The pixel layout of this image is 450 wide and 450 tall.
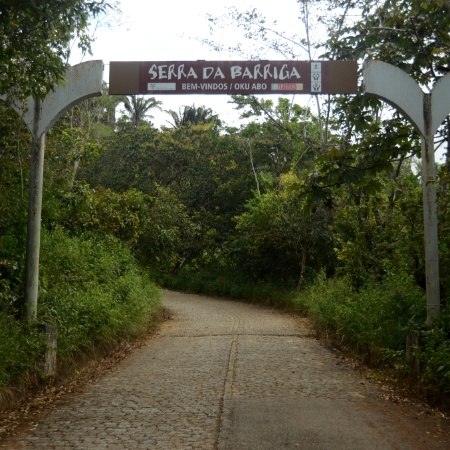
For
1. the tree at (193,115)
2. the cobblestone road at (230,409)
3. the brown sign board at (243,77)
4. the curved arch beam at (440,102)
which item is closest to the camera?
the cobblestone road at (230,409)

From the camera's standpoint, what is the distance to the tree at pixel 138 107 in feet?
140

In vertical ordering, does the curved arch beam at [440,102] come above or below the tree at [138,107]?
below

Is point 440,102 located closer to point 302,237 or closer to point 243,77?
point 243,77

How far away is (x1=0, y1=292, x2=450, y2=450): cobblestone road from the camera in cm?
587

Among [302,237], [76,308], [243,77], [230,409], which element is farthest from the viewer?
[302,237]

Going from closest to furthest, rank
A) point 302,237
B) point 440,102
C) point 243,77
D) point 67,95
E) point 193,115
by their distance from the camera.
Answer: point 440,102, point 67,95, point 243,77, point 302,237, point 193,115

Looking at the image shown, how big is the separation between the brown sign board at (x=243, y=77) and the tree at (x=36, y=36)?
1714 millimetres

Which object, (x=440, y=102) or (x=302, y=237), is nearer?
(x=440, y=102)

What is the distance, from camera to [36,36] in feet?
23.7

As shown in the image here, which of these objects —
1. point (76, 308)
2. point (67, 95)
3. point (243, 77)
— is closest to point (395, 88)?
point (243, 77)

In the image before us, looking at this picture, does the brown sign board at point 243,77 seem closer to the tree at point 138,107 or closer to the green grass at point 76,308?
the green grass at point 76,308

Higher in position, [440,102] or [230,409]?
[440,102]

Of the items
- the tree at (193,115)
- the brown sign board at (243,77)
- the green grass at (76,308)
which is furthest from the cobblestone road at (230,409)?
the tree at (193,115)

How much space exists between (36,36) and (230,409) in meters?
4.76
